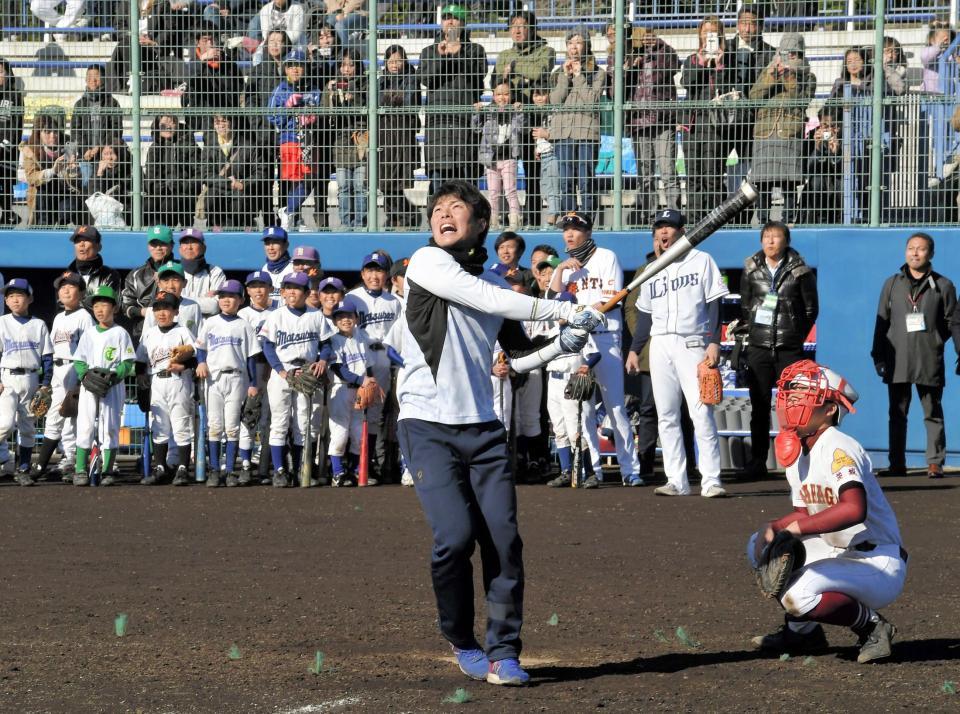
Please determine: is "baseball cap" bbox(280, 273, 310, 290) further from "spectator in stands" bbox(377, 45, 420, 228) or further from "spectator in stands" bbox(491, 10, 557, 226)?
"spectator in stands" bbox(491, 10, 557, 226)

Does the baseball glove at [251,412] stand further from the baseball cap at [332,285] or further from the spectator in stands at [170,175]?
the spectator in stands at [170,175]

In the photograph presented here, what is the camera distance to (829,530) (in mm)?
5836

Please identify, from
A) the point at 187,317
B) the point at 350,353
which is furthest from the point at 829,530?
the point at 187,317

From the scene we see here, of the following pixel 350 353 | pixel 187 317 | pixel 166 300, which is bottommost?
pixel 350 353

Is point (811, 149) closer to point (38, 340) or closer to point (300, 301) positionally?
point (300, 301)

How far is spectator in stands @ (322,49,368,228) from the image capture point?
47.4 feet

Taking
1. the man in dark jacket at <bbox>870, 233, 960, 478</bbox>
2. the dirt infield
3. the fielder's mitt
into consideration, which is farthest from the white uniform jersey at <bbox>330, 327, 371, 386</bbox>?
the man in dark jacket at <bbox>870, 233, 960, 478</bbox>

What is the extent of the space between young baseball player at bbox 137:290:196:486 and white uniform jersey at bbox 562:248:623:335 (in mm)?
3367

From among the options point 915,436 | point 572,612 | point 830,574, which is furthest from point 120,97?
point 830,574

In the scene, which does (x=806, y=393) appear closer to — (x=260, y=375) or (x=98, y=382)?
(x=260, y=375)

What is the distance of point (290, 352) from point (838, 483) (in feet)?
23.5

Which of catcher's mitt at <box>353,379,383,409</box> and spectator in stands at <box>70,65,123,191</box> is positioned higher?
spectator in stands at <box>70,65,123,191</box>

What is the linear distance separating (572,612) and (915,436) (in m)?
7.27

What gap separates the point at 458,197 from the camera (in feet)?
19.2
